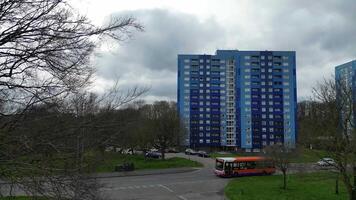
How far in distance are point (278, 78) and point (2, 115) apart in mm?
104609

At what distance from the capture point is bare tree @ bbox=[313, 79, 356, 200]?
72.8 ft

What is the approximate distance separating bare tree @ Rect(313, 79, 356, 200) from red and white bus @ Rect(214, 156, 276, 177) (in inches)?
754

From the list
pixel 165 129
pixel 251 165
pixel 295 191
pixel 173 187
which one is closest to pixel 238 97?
pixel 165 129

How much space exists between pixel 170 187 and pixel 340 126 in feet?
53.1

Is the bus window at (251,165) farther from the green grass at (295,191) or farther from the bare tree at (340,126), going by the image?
the bare tree at (340,126)

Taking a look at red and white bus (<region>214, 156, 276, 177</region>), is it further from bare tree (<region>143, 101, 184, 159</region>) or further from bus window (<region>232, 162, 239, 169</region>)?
bare tree (<region>143, 101, 184, 159</region>)

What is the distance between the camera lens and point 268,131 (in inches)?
4104

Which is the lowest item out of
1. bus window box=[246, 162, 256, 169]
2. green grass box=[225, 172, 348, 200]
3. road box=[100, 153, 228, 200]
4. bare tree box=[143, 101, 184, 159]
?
road box=[100, 153, 228, 200]

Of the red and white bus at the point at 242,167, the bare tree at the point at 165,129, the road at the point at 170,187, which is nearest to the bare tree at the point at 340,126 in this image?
the road at the point at 170,187

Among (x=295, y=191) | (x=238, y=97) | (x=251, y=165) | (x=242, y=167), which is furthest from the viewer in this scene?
(x=238, y=97)

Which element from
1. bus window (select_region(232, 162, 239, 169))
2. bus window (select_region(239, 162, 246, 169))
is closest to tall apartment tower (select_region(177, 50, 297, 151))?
bus window (select_region(239, 162, 246, 169))

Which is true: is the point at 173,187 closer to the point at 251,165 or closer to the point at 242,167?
the point at 242,167

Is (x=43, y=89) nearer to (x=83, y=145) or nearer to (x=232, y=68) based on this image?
(x=83, y=145)

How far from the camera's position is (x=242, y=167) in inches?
1839
